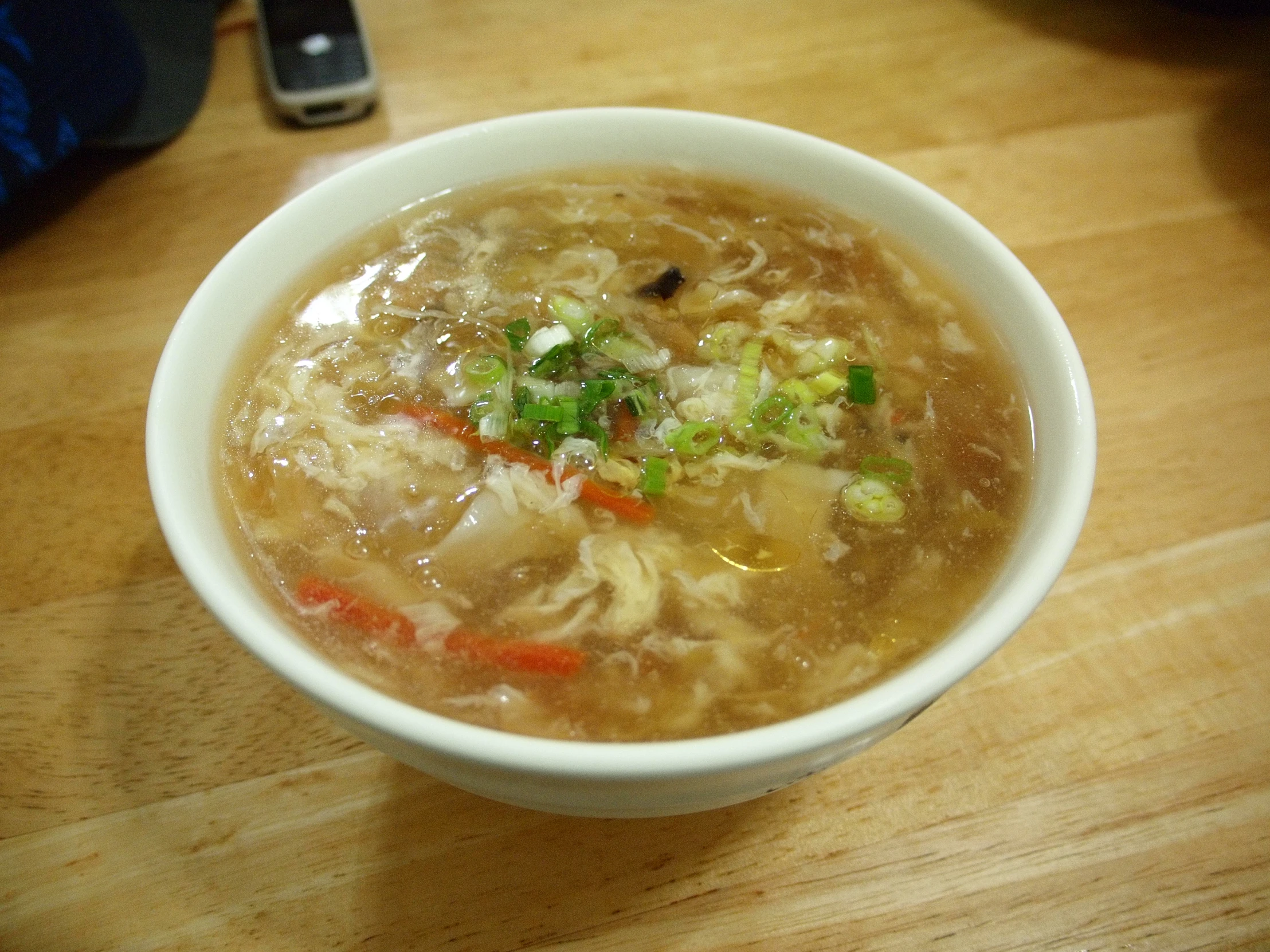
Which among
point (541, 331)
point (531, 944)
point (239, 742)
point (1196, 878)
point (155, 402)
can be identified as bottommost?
point (1196, 878)

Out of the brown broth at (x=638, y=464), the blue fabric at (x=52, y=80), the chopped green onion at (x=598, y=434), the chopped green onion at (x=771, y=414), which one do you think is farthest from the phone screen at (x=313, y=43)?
the chopped green onion at (x=771, y=414)

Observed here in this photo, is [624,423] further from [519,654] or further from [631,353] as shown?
[519,654]

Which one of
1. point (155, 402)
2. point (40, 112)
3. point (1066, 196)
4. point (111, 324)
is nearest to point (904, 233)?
point (1066, 196)

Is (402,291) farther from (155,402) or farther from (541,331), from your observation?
Result: (155,402)

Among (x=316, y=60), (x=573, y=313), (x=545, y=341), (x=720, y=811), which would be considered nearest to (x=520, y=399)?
(x=545, y=341)

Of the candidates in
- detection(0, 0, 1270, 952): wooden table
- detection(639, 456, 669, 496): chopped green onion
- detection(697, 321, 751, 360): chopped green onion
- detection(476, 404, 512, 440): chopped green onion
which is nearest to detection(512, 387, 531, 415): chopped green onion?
detection(476, 404, 512, 440): chopped green onion

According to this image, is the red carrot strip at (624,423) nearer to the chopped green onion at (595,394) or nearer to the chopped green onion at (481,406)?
the chopped green onion at (595,394)
